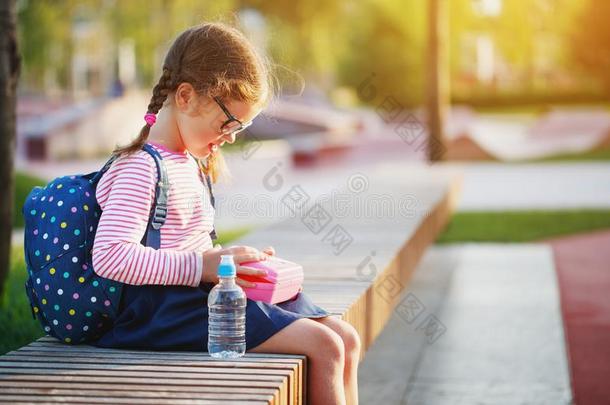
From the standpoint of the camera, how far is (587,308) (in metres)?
7.24

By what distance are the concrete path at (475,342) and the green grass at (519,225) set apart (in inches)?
55.8

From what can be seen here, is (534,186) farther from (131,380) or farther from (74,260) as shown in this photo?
(131,380)

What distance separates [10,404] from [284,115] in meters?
26.6

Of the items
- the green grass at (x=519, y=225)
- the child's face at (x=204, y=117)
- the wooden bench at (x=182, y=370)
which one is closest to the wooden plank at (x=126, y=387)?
the wooden bench at (x=182, y=370)

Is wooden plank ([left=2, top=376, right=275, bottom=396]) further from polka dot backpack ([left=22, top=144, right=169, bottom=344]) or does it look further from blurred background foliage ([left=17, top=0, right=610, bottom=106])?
blurred background foliage ([left=17, top=0, right=610, bottom=106])

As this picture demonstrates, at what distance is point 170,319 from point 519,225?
871 centimetres

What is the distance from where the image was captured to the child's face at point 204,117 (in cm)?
338

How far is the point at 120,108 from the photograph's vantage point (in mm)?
25000

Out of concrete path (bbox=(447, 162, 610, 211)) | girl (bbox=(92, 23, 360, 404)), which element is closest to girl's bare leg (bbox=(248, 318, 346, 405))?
girl (bbox=(92, 23, 360, 404))

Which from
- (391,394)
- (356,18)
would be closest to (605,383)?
(391,394)

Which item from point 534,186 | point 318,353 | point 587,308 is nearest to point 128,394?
point 318,353

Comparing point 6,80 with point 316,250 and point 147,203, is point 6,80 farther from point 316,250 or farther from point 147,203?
point 147,203

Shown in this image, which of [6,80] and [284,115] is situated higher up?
[6,80]

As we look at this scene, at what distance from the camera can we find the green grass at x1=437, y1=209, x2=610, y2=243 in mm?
10750
